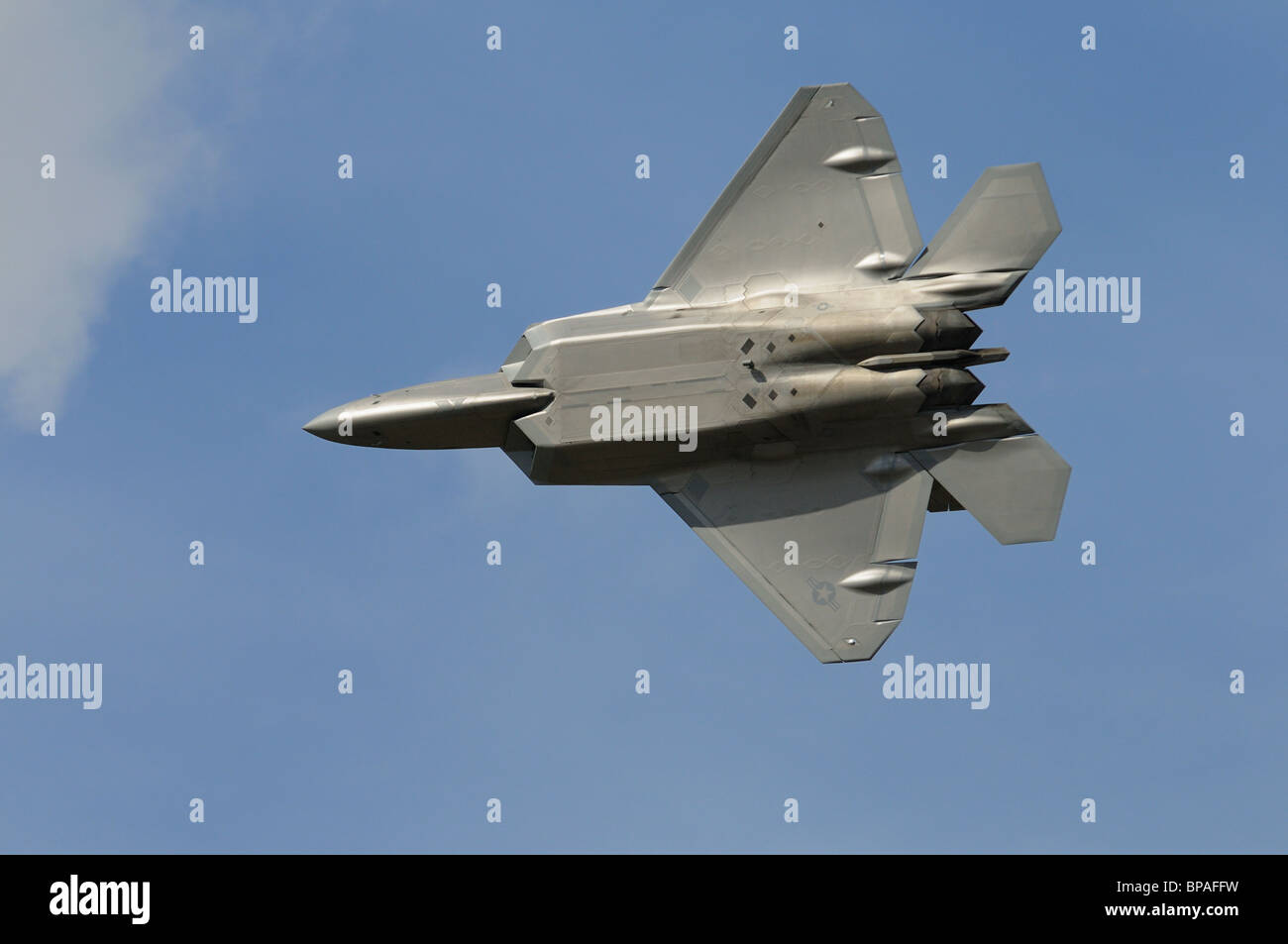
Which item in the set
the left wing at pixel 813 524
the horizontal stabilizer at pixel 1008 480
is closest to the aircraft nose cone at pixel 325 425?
the left wing at pixel 813 524

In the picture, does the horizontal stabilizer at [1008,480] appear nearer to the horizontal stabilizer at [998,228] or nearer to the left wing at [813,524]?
the left wing at [813,524]

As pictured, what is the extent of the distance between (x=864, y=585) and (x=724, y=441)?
3.56 meters

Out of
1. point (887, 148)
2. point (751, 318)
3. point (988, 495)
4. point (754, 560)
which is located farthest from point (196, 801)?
point (887, 148)

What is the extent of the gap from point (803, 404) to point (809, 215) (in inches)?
153

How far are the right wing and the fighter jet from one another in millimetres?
51

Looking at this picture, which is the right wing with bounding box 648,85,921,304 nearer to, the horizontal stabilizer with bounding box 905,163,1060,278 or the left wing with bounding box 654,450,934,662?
the horizontal stabilizer with bounding box 905,163,1060,278

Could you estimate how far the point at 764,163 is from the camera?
3397cm

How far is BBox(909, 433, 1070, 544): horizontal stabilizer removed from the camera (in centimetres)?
3259

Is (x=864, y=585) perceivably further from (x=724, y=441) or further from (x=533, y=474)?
(x=533, y=474)

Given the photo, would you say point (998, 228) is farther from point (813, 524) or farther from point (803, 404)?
point (813, 524)

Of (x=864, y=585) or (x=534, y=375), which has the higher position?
(x=534, y=375)

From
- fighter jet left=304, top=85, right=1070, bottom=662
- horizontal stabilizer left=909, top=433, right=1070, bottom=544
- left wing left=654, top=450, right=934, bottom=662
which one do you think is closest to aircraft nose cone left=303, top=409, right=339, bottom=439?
fighter jet left=304, top=85, right=1070, bottom=662

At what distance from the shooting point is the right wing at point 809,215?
33.3 m

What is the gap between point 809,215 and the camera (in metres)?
33.7
